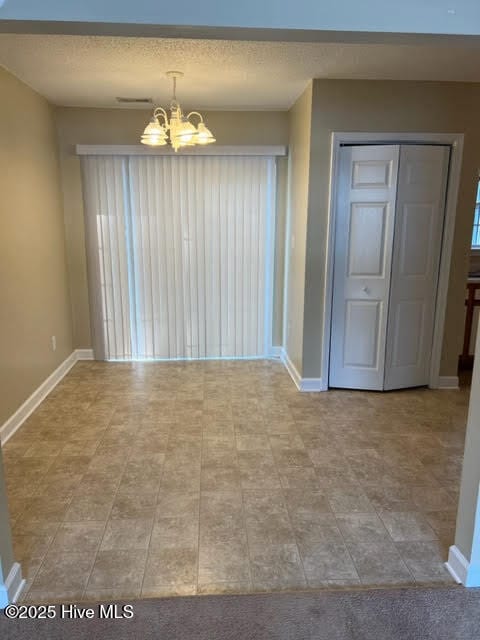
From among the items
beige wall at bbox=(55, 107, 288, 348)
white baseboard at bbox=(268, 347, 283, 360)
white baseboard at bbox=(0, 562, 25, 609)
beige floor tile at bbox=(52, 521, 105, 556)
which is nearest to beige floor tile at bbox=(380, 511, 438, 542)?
beige floor tile at bbox=(52, 521, 105, 556)

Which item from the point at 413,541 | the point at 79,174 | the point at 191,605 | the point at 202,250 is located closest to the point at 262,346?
the point at 202,250

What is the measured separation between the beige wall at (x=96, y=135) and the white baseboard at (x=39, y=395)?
17.5 inches

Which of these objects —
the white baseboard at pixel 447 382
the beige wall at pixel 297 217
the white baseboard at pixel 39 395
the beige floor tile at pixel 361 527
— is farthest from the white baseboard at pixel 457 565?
the white baseboard at pixel 39 395

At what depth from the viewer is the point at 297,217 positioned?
414 cm

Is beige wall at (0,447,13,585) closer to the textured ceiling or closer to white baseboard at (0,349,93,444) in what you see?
white baseboard at (0,349,93,444)

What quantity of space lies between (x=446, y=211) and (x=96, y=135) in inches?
130

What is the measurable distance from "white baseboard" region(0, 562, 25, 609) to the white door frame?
9.00 feet

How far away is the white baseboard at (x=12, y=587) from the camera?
1779 millimetres

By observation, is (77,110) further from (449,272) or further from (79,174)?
(449,272)

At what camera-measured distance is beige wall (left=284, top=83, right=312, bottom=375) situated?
3.77m

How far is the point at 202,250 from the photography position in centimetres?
470

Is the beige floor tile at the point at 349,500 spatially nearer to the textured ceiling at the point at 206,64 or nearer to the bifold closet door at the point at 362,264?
the bifold closet door at the point at 362,264

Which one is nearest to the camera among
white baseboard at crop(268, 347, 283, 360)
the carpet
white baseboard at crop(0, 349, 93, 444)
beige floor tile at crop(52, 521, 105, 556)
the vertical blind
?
the carpet

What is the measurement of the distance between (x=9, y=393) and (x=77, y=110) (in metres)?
2.78
